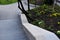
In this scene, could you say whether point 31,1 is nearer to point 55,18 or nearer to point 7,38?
point 55,18

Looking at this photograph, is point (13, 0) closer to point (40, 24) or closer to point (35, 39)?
point (40, 24)

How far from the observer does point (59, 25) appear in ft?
25.8

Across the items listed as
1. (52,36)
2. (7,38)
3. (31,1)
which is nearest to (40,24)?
(7,38)

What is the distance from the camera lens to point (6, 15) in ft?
51.7

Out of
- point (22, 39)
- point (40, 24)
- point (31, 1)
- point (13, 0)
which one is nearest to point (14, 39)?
point (22, 39)

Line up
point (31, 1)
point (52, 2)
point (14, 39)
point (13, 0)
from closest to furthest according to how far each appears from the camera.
A: point (14, 39), point (52, 2), point (31, 1), point (13, 0)

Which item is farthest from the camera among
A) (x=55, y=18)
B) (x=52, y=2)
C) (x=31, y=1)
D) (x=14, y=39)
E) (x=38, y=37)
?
(x=31, y=1)

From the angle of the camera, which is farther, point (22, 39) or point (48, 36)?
point (22, 39)

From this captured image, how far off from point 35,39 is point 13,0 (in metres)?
19.8

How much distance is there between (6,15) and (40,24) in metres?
7.51

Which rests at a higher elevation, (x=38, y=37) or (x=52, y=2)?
(x=38, y=37)

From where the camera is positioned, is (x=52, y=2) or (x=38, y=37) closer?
(x=38, y=37)

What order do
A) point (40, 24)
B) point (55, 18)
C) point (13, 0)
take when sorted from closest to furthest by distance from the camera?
point (40, 24), point (55, 18), point (13, 0)

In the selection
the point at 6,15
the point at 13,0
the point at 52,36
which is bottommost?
the point at 13,0
